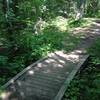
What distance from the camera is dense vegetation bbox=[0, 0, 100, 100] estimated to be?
492 inches

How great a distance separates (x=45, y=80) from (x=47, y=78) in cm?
23

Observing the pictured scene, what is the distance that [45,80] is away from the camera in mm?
9250

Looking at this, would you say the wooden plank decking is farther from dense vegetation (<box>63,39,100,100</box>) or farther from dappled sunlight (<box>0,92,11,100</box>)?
dense vegetation (<box>63,39,100,100</box>)

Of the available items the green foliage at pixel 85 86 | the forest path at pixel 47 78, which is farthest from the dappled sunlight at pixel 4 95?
the green foliage at pixel 85 86

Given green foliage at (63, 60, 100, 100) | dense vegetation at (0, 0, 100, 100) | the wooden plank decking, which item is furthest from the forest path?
dense vegetation at (0, 0, 100, 100)

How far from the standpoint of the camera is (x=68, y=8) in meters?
28.8

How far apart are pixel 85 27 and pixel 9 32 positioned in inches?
265

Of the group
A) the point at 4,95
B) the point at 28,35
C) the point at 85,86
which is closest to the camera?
the point at 4,95

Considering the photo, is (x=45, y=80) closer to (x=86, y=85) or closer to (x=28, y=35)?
(x=86, y=85)

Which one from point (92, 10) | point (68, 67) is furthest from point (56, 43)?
point (92, 10)

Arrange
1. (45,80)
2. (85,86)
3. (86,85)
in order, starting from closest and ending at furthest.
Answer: (85,86), (86,85), (45,80)

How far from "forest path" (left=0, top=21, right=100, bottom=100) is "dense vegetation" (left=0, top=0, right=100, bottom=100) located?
2.93 ft

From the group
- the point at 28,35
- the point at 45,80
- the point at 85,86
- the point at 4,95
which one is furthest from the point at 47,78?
the point at 28,35

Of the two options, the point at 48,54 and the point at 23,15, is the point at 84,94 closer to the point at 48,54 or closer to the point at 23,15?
the point at 48,54
